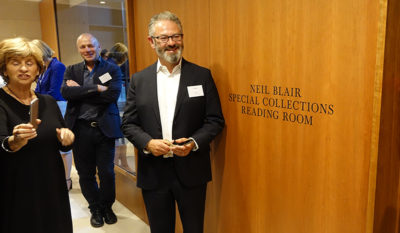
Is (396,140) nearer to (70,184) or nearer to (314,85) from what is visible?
(314,85)

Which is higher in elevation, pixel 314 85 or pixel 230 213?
pixel 314 85

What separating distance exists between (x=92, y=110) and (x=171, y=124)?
132cm

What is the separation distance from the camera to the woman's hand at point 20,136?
156 centimetres

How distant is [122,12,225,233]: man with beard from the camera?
1.99 m

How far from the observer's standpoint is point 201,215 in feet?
7.10

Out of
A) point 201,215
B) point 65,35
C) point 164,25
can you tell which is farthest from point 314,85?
point 65,35

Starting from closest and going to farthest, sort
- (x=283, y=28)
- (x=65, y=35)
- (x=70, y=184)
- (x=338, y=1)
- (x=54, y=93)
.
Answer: (x=338, y=1)
(x=283, y=28)
(x=54, y=93)
(x=70, y=184)
(x=65, y=35)

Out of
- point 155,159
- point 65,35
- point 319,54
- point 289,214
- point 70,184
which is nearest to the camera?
point 319,54

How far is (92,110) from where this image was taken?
309cm

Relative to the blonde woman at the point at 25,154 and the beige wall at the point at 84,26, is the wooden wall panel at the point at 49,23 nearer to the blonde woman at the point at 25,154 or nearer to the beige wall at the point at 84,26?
the beige wall at the point at 84,26

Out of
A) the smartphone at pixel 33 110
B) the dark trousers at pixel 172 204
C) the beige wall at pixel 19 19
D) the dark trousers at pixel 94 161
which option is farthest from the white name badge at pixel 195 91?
the beige wall at pixel 19 19

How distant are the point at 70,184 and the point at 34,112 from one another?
2.97 metres

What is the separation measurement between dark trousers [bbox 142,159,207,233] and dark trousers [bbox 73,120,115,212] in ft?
3.82

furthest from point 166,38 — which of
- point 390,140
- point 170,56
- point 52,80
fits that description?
point 52,80
